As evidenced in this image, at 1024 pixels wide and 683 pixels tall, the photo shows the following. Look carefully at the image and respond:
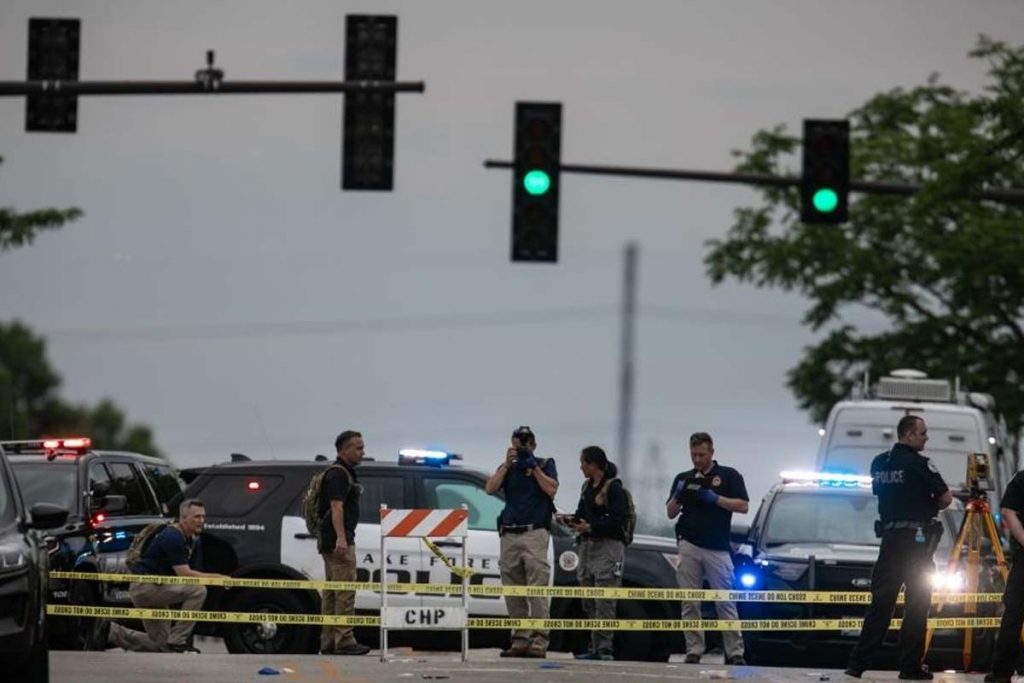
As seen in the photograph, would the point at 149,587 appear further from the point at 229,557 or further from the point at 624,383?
the point at 624,383

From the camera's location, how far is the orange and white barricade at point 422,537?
19203 mm

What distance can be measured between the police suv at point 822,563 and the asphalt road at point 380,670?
1.21 m

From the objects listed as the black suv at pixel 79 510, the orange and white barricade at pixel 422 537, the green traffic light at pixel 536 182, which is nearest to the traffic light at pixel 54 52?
the black suv at pixel 79 510

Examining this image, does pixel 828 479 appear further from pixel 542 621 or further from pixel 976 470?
pixel 542 621

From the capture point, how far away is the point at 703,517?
20938 millimetres

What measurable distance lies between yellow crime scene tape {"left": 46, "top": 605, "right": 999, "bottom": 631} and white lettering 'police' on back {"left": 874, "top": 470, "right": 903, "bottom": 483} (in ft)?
7.76

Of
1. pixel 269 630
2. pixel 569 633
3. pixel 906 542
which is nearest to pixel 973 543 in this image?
pixel 906 542

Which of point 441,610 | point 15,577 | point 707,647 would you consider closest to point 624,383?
point 707,647

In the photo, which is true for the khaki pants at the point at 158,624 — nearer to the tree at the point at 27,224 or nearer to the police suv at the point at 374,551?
the police suv at the point at 374,551

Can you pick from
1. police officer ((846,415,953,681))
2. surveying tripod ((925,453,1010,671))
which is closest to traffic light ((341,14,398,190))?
surveying tripod ((925,453,1010,671))

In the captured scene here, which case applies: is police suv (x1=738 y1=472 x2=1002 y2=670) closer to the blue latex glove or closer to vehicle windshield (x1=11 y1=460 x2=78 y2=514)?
the blue latex glove

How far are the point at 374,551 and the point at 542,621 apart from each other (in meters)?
2.16

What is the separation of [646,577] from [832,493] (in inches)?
74.9

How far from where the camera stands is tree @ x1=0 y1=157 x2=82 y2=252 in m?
49.5
